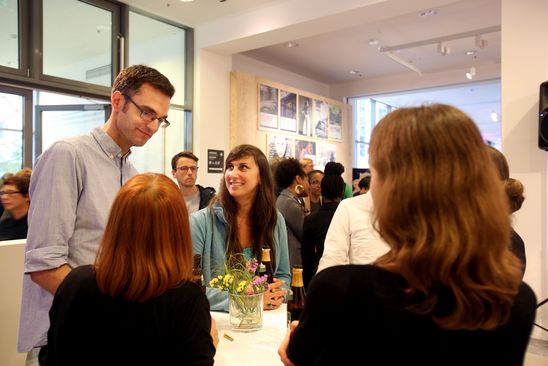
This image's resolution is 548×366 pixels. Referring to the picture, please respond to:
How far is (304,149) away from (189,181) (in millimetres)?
4034

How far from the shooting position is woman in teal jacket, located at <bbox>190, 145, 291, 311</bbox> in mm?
2139

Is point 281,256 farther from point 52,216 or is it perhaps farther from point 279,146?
point 279,146

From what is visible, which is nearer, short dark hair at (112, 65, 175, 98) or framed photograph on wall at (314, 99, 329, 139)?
short dark hair at (112, 65, 175, 98)

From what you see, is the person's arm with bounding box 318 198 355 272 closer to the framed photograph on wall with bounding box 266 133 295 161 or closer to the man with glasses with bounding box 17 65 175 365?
the man with glasses with bounding box 17 65 175 365

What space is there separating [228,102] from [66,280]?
216 inches

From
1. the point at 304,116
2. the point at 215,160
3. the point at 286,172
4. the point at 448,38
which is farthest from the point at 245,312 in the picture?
the point at 304,116

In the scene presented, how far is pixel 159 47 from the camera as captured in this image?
5.88 m

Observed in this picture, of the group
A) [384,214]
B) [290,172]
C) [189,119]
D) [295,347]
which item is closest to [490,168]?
[384,214]

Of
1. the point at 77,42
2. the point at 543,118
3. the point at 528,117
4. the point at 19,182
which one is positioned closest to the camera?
the point at 19,182

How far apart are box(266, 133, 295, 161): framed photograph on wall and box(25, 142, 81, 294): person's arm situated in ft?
18.2

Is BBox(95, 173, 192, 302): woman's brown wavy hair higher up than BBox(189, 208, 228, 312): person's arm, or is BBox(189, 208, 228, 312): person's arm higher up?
BBox(95, 173, 192, 302): woman's brown wavy hair

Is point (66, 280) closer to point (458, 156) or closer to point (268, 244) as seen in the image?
point (458, 156)

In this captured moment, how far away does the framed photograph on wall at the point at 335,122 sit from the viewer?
8.54 m

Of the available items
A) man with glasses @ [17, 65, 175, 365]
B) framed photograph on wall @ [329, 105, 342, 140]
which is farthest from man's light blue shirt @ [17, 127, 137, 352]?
framed photograph on wall @ [329, 105, 342, 140]
